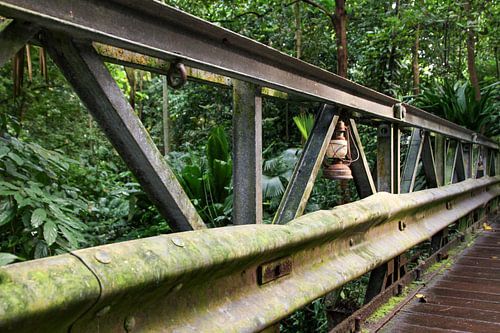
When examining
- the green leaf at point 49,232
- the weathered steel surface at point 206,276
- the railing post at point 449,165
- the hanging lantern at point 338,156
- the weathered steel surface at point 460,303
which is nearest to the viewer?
the weathered steel surface at point 206,276

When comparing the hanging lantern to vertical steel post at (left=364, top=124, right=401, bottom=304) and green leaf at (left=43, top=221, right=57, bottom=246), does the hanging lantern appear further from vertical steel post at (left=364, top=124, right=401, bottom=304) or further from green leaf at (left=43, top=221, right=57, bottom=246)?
green leaf at (left=43, top=221, right=57, bottom=246)

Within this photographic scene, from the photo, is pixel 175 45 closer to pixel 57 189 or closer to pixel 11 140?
pixel 11 140

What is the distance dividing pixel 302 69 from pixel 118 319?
153 cm

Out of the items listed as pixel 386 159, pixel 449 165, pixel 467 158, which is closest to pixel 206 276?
pixel 386 159

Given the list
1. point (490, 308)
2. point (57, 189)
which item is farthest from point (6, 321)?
point (490, 308)

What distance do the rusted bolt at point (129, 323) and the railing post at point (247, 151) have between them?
0.92 meters

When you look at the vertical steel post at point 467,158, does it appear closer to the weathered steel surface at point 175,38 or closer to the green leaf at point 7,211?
the weathered steel surface at point 175,38

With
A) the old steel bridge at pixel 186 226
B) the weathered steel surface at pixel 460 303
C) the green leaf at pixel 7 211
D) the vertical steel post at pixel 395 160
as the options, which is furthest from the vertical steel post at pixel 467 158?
the green leaf at pixel 7 211

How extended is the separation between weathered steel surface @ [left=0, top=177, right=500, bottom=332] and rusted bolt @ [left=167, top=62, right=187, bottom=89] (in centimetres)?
55

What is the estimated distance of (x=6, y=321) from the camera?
0.87m

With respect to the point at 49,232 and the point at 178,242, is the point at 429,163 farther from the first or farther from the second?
the point at 178,242

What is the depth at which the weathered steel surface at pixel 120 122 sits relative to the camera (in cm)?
138

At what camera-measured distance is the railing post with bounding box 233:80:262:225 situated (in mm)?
2021

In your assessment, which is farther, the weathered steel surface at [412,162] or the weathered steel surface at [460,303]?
the weathered steel surface at [412,162]
